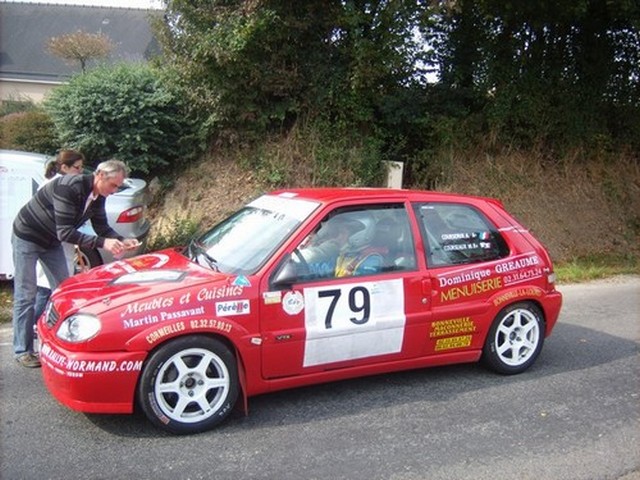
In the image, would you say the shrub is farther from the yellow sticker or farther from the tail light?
the yellow sticker

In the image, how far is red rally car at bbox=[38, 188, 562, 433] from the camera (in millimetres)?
3676

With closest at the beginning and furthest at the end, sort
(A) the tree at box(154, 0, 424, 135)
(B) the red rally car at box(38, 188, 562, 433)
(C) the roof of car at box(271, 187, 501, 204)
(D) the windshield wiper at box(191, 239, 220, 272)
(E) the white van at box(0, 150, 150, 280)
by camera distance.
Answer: (B) the red rally car at box(38, 188, 562, 433) < (D) the windshield wiper at box(191, 239, 220, 272) < (C) the roof of car at box(271, 187, 501, 204) < (E) the white van at box(0, 150, 150, 280) < (A) the tree at box(154, 0, 424, 135)

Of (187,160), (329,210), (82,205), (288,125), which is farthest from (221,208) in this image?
(329,210)

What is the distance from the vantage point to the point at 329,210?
4.36m

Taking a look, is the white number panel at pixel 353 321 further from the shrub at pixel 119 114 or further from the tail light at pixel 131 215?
the shrub at pixel 119 114

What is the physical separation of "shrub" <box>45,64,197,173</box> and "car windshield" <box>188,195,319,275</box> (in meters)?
5.58

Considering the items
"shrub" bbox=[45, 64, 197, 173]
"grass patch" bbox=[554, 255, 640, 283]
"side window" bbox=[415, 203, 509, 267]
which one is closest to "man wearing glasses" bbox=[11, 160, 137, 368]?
"side window" bbox=[415, 203, 509, 267]

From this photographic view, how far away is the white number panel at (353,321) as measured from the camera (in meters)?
4.11

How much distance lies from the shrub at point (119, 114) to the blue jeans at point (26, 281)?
499cm

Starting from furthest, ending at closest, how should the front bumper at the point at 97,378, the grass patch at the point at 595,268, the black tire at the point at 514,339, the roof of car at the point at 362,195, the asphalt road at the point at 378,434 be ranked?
1. the grass patch at the point at 595,268
2. the black tire at the point at 514,339
3. the roof of car at the point at 362,195
4. the front bumper at the point at 97,378
5. the asphalt road at the point at 378,434

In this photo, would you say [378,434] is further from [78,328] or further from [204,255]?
[78,328]

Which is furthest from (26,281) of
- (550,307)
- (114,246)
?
(550,307)

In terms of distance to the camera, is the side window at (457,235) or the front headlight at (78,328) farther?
the side window at (457,235)

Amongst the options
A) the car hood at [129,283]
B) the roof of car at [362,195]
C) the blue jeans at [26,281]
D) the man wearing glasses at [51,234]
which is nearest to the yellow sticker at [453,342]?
the roof of car at [362,195]
